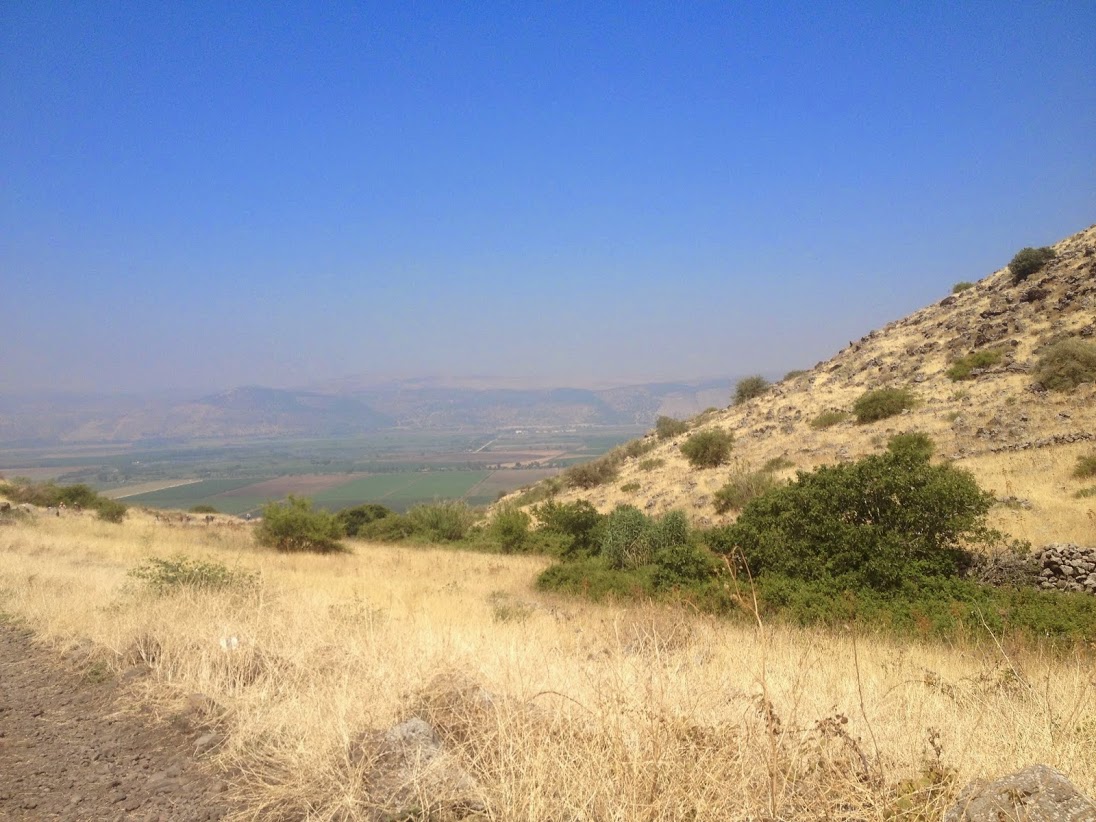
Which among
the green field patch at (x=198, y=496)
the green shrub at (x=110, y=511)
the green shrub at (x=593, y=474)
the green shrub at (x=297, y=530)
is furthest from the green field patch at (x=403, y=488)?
the green shrub at (x=297, y=530)

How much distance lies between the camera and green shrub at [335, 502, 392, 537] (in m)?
29.5

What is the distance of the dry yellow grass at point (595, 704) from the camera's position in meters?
3.15

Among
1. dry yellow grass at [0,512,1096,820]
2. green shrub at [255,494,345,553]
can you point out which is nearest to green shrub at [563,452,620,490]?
green shrub at [255,494,345,553]

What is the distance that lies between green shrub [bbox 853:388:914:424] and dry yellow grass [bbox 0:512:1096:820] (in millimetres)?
25082

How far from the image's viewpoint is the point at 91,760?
449cm

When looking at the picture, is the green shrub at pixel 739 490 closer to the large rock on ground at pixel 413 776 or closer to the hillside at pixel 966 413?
the hillside at pixel 966 413

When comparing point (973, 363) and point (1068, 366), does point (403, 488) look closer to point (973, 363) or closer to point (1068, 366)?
point (973, 363)

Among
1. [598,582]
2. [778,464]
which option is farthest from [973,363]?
[598,582]

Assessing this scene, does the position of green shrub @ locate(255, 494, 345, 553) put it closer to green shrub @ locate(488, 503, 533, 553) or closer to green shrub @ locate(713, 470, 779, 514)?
green shrub @ locate(488, 503, 533, 553)

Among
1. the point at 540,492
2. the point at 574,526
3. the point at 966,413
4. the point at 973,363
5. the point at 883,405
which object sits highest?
the point at 973,363

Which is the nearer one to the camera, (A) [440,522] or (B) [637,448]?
(A) [440,522]

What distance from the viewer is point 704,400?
173625 millimetres

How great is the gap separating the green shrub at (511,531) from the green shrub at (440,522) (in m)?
3.03

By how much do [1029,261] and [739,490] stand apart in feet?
97.7
